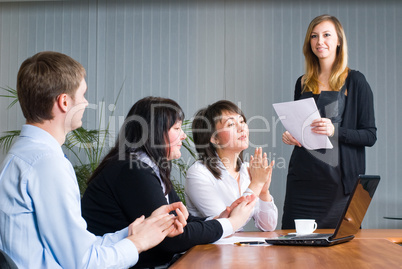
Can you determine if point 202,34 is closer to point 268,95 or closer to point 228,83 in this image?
point 228,83

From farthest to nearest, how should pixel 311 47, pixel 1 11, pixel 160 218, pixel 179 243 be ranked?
pixel 1 11 → pixel 311 47 → pixel 179 243 → pixel 160 218

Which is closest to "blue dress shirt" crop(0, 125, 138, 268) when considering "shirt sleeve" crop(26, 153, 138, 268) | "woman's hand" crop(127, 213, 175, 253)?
"shirt sleeve" crop(26, 153, 138, 268)

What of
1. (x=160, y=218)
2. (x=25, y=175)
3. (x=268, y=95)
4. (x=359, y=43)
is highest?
(x=359, y=43)

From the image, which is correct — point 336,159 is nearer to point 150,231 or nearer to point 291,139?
point 291,139

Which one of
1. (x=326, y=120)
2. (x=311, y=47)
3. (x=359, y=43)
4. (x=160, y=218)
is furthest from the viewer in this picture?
(x=359, y=43)

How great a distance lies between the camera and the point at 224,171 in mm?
2785

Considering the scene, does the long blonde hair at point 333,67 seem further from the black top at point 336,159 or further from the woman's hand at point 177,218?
the woman's hand at point 177,218

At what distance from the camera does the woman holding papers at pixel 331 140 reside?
282 centimetres

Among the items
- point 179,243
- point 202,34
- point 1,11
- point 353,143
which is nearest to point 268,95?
point 202,34

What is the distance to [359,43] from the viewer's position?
16.0 feet

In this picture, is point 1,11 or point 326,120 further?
point 1,11

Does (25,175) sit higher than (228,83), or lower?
lower

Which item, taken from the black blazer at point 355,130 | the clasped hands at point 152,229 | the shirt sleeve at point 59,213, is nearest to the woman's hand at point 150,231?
the clasped hands at point 152,229

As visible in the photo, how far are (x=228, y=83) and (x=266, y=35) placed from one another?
1.90 ft
